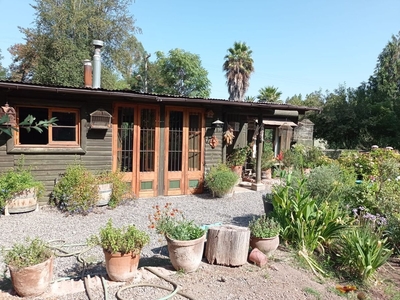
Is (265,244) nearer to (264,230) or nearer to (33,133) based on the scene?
(264,230)

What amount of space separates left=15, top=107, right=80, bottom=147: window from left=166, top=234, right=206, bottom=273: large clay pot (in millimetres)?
4171

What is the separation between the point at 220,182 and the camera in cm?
766

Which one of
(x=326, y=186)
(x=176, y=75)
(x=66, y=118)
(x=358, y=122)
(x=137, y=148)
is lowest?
(x=326, y=186)

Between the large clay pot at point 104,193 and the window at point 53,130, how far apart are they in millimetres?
1112

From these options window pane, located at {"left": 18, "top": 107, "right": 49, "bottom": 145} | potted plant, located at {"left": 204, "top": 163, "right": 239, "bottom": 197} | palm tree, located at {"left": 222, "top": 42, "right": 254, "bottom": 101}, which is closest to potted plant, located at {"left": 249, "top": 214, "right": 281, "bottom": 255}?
potted plant, located at {"left": 204, "top": 163, "right": 239, "bottom": 197}

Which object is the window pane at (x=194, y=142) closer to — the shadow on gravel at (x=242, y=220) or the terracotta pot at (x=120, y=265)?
the shadow on gravel at (x=242, y=220)

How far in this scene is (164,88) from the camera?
30.0 metres

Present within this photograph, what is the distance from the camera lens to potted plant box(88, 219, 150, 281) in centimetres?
295

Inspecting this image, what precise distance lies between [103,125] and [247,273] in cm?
450

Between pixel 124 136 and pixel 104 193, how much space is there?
57.8 inches

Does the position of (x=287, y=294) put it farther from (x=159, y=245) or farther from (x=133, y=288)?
(x=159, y=245)

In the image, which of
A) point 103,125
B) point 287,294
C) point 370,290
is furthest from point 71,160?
point 370,290

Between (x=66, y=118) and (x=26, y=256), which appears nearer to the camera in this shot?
(x=26, y=256)

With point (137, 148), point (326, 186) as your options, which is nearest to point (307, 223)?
point (326, 186)
